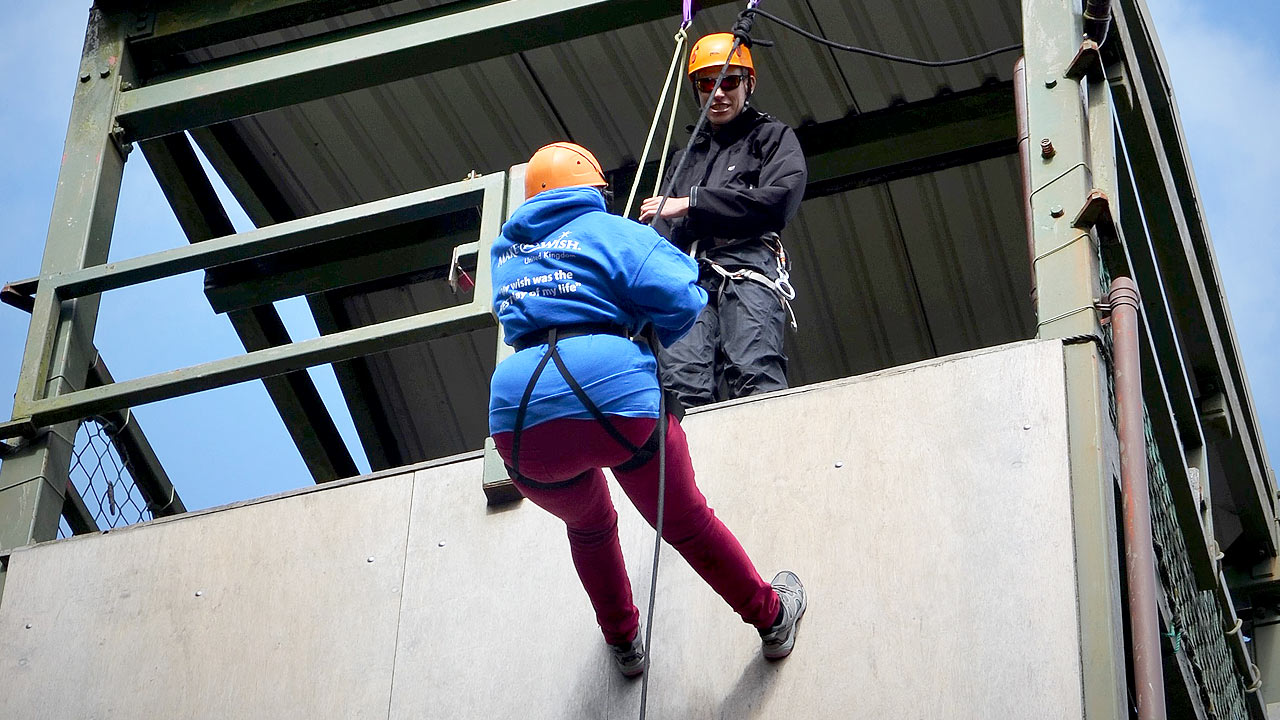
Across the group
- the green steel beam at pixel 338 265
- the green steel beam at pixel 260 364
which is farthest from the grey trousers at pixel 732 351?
the green steel beam at pixel 338 265

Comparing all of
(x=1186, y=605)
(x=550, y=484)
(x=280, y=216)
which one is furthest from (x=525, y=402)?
(x=280, y=216)

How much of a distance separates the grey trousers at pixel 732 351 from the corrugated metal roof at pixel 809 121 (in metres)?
2.42

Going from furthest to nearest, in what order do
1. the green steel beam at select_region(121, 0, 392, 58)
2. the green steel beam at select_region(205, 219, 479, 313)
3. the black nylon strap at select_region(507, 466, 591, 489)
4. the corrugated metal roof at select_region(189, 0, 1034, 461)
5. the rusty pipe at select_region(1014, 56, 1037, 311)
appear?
the green steel beam at select_region(205, 219, 479, 313) < the corrugated metal roof at select_region(189, 0, 1034, 461) < the green steel beam at select_region(121, 0, 392, 58) < the rusty pipe at select_region(1014, 56, 1037, 311) < the black nylon strap at select_region(507, 466, 591, 489)

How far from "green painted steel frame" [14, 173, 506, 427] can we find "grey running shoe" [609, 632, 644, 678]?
1.36 metres

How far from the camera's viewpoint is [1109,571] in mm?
4066

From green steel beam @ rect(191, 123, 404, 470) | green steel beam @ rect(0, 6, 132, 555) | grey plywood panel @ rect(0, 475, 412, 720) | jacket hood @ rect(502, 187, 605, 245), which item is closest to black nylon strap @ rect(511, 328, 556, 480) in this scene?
jacket hood @ rect(502, 187, 605, 245)

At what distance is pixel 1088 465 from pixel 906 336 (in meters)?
4.69

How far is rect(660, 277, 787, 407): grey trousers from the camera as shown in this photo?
548 centimetres

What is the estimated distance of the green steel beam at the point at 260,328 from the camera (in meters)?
7.98

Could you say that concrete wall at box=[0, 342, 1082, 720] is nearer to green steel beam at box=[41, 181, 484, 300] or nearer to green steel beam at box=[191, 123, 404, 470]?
green steel beam at box=[41, 181, 484, 300]

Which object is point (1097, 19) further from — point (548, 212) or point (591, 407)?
point (591, 407)

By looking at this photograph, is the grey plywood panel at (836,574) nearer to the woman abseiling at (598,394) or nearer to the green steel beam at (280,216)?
the woman abseiling at (598,394)

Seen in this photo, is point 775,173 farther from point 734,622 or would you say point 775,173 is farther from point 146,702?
point 146,702

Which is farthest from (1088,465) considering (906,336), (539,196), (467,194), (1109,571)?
(906,336)
